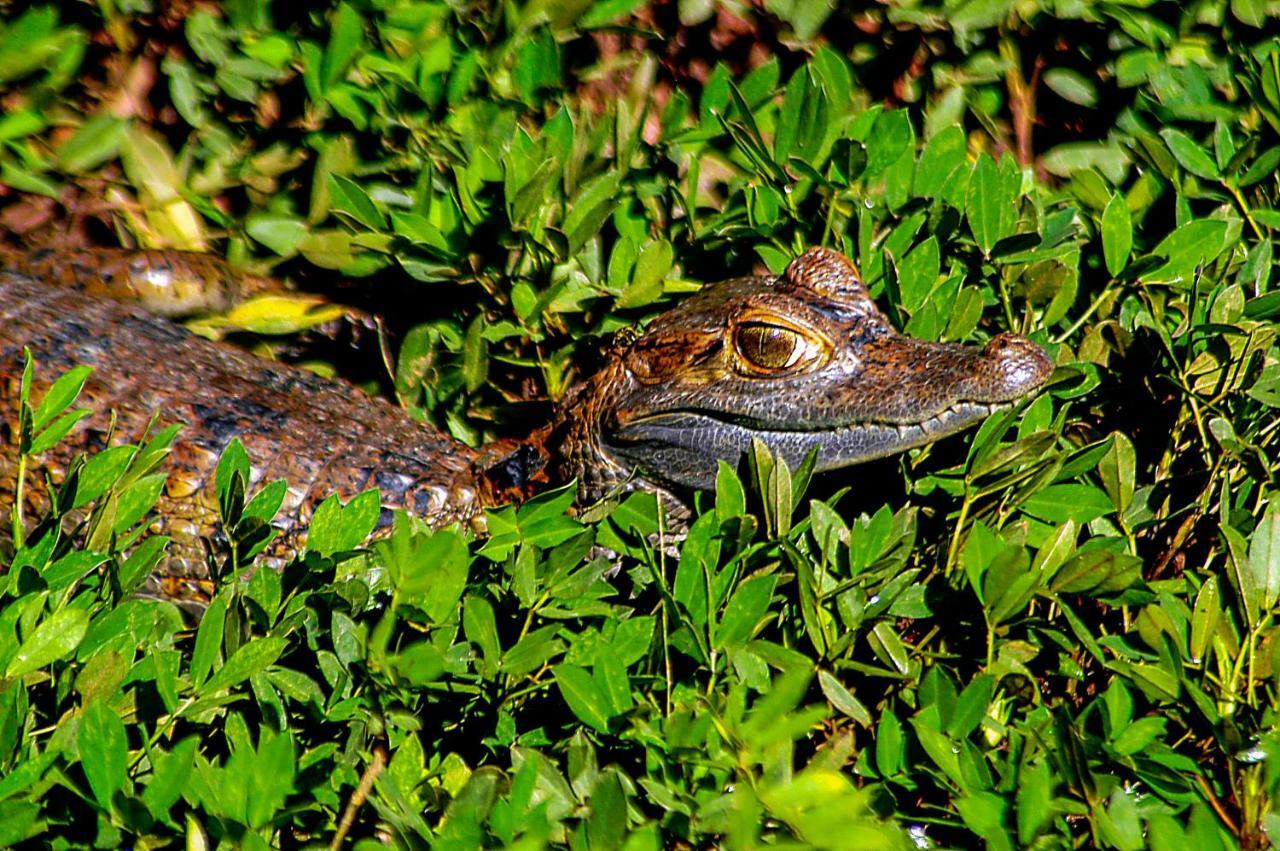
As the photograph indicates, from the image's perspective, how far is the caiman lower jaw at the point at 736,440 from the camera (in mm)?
2910

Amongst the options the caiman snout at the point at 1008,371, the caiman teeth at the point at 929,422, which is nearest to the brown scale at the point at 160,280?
the caiman teeth at the point at 929,422

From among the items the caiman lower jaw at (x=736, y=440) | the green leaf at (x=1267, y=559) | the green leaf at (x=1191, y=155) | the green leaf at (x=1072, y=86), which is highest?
the green leaf at (x=1191, y=155)

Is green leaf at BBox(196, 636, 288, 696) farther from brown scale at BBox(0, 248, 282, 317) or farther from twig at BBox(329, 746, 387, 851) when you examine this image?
brown scale at BBox(0, 248, 282, 317)

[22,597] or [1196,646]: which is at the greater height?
[22,597]

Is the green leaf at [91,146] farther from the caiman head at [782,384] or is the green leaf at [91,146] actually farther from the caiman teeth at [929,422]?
the caiman teeth at [929,422]

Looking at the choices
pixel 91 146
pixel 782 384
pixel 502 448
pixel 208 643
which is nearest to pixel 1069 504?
pixel 782 384

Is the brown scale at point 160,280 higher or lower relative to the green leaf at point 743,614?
lower

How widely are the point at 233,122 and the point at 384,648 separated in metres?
2.95

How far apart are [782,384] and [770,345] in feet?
0.34

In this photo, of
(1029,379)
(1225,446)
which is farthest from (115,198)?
(1225,446)

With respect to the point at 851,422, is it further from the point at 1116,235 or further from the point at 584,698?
the point at 584,698

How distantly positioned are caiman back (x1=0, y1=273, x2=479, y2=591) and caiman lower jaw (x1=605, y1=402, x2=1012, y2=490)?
63 centimetres

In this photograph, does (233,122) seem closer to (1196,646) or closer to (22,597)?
(22,597)

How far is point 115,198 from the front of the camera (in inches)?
177
